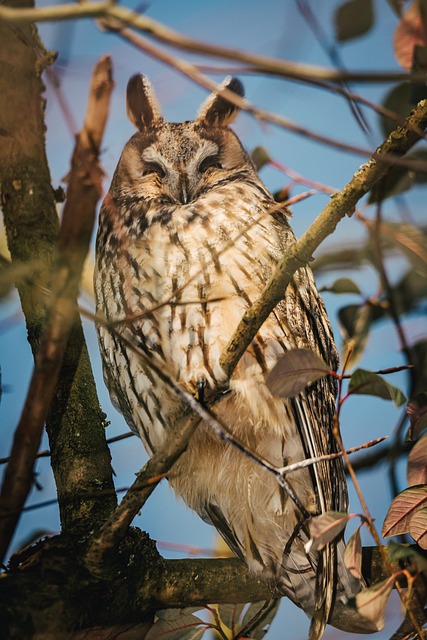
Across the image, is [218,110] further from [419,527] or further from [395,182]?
[419,527]

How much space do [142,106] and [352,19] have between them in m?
1.56

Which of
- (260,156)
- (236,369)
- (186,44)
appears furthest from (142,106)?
(186,44)

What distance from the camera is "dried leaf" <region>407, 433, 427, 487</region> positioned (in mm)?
1368

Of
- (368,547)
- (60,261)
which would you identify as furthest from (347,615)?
(60,261)

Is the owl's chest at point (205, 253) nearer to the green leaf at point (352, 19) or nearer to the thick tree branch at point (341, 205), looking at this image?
the thick tree branch at point (341, 205)

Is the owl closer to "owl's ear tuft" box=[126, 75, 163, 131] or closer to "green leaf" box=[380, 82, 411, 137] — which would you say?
"owl's ear tuft" box=[126, 75, 163, 131]

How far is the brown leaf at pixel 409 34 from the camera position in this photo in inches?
41.0

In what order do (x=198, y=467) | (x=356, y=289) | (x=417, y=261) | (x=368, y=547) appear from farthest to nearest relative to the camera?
1. (x=198, y=467)
2. (x=368, y=547)
3. (x=356, y=289)
4. (x=417, y=261)

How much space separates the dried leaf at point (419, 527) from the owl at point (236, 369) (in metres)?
0.39

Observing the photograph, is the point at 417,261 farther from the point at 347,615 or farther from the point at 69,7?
the point at 347,615

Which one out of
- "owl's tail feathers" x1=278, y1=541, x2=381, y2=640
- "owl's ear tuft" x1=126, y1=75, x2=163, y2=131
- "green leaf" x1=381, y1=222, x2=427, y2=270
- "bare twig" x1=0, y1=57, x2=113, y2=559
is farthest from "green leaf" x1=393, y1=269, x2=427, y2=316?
"owl's ear tuft" x1=126, y1=75, x2=163, y2=131

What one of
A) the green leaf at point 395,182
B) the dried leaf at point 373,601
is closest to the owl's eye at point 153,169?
the green leaf at point 395,182

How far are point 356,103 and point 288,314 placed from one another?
0.98m

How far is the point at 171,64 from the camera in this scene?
82 centimetres
